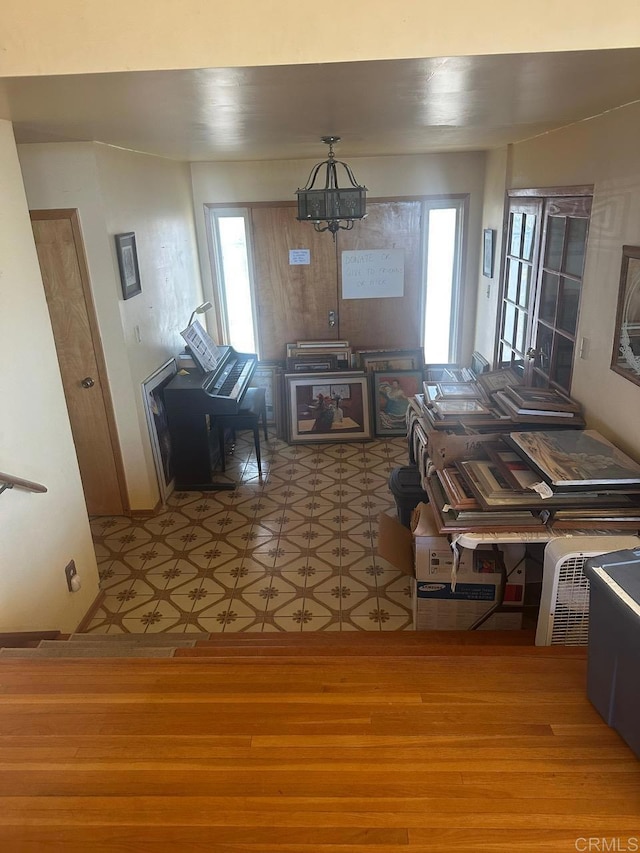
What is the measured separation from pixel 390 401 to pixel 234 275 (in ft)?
6.03

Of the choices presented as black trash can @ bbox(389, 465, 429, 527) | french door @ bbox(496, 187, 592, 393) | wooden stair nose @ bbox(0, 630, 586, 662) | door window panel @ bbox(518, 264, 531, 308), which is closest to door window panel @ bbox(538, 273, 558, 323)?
Result: french door @ bbox(496, 187, 592, 393)

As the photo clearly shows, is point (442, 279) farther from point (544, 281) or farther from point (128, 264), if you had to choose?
point (128, 264)

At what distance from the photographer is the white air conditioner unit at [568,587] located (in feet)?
6.32

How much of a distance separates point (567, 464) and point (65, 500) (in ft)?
7.54

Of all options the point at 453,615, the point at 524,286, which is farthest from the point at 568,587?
the point at 524,286

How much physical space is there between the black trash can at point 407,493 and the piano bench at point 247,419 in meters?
1.34

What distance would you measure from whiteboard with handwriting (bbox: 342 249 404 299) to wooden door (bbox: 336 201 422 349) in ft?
0.13

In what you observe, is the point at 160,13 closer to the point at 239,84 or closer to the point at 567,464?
the point at 239,84

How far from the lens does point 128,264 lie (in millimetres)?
3658

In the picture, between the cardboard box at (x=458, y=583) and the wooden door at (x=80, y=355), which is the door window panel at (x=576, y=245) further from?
the wooden door at (x=80, y=355)

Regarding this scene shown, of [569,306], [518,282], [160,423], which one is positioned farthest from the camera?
[160,423]

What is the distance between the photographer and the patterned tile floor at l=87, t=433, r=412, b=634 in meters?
3.07

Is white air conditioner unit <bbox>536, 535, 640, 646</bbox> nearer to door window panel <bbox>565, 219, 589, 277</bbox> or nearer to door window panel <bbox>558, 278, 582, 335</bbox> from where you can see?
door window panel <bbox>558, 278, 582, 335</bbox>

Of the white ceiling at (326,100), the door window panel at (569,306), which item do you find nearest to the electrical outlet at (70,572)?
the white ceiling at (326,100)
